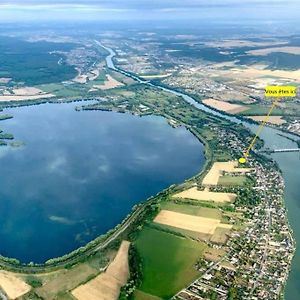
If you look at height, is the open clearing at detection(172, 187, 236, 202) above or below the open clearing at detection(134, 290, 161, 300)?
above

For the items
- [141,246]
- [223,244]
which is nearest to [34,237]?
[141,246]

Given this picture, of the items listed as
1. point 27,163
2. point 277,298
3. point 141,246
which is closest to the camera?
point 277,298

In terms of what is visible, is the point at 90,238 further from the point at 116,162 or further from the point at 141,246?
the point at 116,162

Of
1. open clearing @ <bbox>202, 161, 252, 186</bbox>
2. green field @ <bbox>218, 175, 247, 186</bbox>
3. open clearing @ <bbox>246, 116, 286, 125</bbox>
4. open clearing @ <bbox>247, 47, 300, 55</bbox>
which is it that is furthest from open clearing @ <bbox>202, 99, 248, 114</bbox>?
open clearing @ <bbox>247, 47, 300, 55</bbox>

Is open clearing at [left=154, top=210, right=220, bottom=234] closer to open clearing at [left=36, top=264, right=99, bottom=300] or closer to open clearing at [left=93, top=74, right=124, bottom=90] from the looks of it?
open clearing at [left=36, top=264, right=99, bottom=300]

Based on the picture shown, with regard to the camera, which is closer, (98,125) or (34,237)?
(34,237)

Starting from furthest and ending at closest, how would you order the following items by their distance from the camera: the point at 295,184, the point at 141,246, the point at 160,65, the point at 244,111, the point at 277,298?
the point at 160,65 < the point at 244,111 < the point at 295,184 < the point at 141,246 < the point at 277,298
